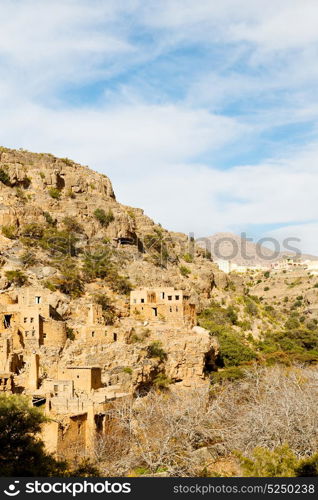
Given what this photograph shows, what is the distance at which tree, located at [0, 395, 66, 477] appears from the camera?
62.2 feet

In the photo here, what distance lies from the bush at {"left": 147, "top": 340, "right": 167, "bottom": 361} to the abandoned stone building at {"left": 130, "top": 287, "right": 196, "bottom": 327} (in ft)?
16.2

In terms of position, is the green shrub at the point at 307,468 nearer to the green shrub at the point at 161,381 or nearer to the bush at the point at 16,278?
the green shrub at the point at 161,381

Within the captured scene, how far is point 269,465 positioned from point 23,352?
18668mm

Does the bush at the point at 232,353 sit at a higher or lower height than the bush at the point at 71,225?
lower

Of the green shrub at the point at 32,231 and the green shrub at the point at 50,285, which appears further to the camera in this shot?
the green shrub at the point at 32,231

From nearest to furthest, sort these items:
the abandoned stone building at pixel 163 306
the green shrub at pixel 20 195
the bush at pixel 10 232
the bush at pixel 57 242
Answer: the abandoned stone building at pixel 163 306, the bush at pixel 10 232, the bush at pixel 57 242, the green shrub at pixel 20 195

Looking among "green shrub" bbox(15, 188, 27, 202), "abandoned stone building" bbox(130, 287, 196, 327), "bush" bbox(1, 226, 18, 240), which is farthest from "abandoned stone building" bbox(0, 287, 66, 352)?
"green shrub" bbox(15, 188, 27, 202)

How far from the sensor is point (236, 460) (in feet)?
67.9

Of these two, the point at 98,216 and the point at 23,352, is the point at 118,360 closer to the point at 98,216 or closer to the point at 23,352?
the point at 23,352

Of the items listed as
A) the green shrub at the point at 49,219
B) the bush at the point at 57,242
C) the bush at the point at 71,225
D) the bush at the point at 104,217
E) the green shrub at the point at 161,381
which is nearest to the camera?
the green shrub at the point at 161,381

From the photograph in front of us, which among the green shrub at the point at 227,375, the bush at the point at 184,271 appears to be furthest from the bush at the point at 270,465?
the bush at the point at 184,271

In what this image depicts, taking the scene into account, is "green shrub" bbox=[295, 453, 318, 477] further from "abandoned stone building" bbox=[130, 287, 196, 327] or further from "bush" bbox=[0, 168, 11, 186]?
"bush" bbox=[0, 168, 11, 186]

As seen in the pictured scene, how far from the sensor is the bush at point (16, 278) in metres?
41.2

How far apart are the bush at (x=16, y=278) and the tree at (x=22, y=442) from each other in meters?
21.2
